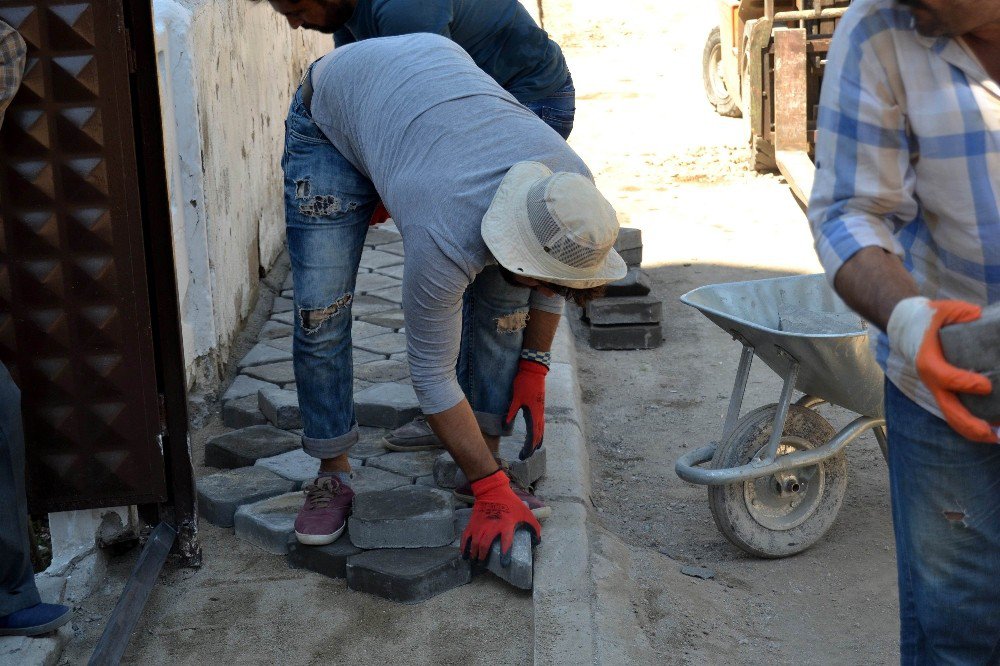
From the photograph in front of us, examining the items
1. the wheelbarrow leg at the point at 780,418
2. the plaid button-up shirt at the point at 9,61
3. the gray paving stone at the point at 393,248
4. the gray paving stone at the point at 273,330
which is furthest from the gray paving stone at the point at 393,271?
the plaid button-up shirt at the point at 9,61

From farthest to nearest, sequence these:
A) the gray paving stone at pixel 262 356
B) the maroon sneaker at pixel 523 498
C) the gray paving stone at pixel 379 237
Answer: the gray paving stone at pixel 379 237 < the gray paving stone at pixel 262 356 < the maroon sneaker at pixel 523 498

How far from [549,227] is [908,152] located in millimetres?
929

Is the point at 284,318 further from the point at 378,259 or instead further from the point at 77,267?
the point at 77,267

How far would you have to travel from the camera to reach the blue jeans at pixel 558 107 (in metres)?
3.84

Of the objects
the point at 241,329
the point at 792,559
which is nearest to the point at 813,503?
the point at 792,559

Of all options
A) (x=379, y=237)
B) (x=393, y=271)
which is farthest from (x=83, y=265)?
(x=379, y=237)

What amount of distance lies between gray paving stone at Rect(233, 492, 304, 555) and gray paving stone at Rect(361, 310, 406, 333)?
6.13ft

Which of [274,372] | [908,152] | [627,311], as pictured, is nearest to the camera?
[908,152]

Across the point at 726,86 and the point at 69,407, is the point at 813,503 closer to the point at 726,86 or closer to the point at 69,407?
the point at 69,407

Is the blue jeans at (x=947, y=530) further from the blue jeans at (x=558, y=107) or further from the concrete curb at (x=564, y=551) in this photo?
the blue jeans at (x=558, y=107)

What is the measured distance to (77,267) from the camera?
9.59 feet

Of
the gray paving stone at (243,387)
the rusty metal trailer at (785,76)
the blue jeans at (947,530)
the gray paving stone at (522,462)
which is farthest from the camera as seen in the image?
the rusty metal trailer at (785,76)

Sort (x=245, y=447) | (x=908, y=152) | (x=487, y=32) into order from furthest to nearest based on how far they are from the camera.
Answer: (x=245, y=447) < (x=487, y=32) < (x=908, y=152)

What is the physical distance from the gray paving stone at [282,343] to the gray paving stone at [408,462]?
4.06 feet
